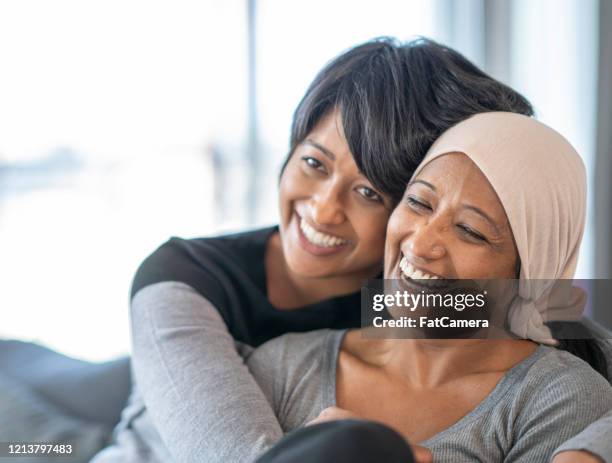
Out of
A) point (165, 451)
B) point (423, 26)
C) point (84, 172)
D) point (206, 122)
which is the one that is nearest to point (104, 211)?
point (84, 172)

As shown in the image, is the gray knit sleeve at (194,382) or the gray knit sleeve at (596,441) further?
the gray knit sleeve at (194,382)

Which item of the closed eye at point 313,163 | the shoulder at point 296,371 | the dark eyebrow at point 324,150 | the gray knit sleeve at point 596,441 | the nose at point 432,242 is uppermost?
the dark eyebrow at point 324,150

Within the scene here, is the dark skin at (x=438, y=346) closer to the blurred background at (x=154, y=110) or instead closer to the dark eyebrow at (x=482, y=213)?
the dark eyebrow at (x=482, y=213)

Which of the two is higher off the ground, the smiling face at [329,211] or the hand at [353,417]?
the smiling face at [329,211]

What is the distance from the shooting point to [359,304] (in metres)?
1.44

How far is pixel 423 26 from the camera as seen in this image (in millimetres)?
2830

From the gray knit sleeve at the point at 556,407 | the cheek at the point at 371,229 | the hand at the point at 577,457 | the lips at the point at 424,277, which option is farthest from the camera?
the cheek at the point at 371,229

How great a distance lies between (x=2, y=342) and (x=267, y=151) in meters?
1.43

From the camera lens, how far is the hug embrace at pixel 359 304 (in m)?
1.02

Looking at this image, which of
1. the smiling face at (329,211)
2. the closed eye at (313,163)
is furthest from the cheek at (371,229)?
the closed eye at (313,163)

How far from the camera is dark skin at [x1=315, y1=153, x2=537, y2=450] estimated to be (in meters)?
1.05

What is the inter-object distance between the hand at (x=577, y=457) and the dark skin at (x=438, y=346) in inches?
9.0

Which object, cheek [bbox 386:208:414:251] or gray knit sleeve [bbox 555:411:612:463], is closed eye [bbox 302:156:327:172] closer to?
cheek [bbox 386:208:414:251]

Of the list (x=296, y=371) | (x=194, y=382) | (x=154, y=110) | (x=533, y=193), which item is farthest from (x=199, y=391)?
(x=154, y=110)
